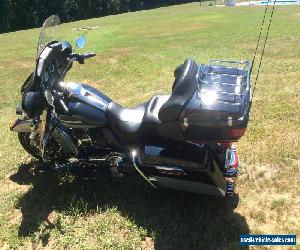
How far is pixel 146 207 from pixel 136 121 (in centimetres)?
123

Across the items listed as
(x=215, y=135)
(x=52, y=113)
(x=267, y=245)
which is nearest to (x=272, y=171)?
(x=267, y=245)

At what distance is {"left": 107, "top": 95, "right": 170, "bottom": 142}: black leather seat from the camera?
5117mm

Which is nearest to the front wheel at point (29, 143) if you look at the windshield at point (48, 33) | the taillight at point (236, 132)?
the windshield at point (48, 33)

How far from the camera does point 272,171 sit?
20.9 ft

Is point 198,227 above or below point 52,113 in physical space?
below

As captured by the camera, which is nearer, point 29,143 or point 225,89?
point 225,89

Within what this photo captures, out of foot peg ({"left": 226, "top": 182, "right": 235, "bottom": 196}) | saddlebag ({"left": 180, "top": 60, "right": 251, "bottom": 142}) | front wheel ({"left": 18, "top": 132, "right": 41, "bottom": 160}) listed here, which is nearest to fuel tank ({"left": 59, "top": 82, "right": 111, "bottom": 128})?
front wheel ({"left": 18, "top": 132, "right": 41, "bottom": 160})

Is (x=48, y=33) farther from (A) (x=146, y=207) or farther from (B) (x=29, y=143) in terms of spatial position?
(A) (x=146, y=207)

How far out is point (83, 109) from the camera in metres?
5.34

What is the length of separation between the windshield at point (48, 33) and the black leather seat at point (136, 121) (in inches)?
50.4

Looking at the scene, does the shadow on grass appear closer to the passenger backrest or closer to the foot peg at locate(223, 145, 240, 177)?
the foot peg at locate(223, 145, 240, 177)

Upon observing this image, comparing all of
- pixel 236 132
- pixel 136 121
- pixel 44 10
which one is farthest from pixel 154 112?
pixel 44 10

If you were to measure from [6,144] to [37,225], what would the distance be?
282cm

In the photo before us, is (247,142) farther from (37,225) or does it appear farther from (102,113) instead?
(37,225)
